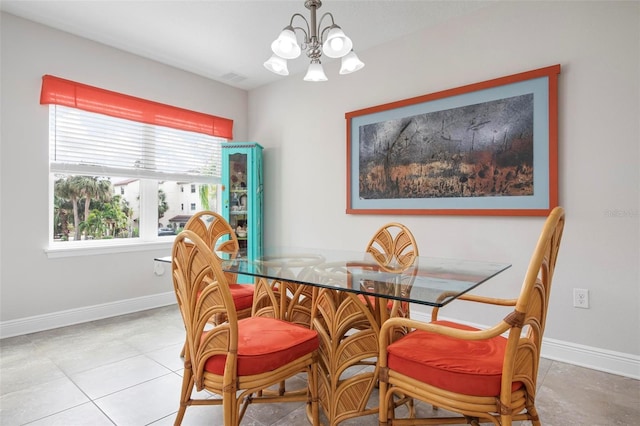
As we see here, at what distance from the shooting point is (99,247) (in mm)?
3332

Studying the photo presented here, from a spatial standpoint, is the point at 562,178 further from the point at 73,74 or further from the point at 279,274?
the point at 73,74

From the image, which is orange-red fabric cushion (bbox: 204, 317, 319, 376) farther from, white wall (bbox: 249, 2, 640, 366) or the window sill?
the window sill

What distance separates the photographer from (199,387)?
1.34m

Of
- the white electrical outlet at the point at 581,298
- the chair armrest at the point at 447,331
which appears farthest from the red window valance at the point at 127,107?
the white electrical outlet at the point at 581,298

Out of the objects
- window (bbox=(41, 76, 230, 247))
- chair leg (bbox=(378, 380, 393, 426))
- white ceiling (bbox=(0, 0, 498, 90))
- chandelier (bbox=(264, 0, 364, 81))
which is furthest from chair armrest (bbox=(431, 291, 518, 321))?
window (bbox=(41, 76, 230, 247))

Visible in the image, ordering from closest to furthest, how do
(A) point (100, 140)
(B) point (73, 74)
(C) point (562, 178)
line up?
(C) point (562, 178), (B) point (73, 74), (A) point (100, 140)

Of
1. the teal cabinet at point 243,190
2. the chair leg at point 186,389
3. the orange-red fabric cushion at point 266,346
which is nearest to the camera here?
the orange-red fabric cushion at point 266,346

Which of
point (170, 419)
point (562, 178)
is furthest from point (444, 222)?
point (170, 419)

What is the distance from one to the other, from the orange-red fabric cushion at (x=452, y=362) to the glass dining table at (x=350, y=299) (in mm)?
202

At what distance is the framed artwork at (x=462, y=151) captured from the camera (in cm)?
245

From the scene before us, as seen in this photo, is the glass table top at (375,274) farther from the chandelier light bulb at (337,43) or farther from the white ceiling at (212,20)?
the white ceiling at (212,20)

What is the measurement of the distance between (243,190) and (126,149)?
1.28m

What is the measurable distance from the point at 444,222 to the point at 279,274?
183 centimetres

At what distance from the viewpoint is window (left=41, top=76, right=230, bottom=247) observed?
3150 millimetres
